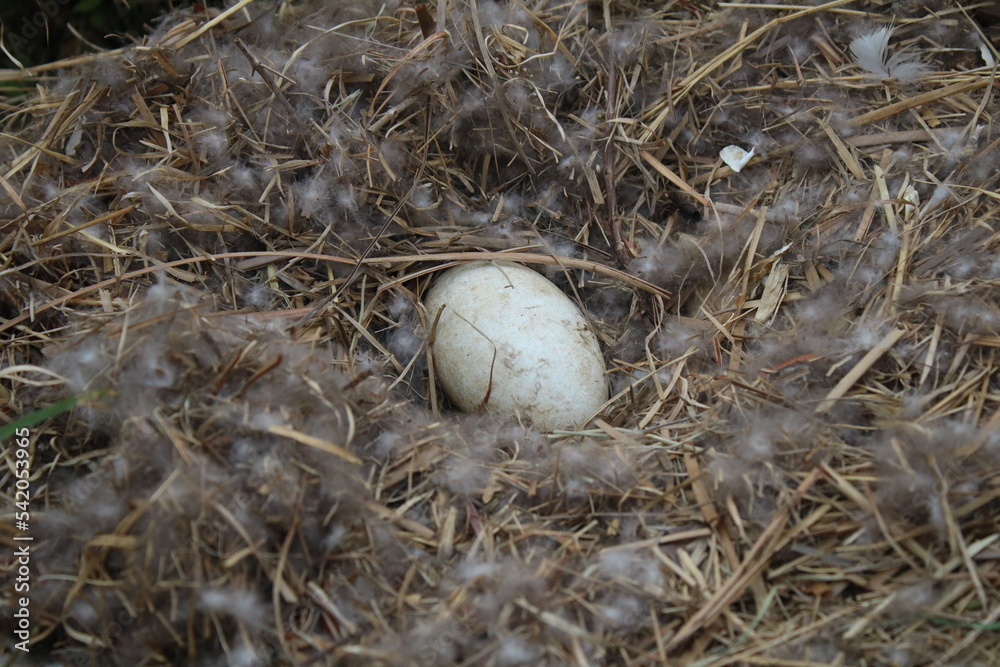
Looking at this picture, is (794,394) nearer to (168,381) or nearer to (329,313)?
(329,313)

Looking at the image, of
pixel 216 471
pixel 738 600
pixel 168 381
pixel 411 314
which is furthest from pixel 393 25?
pixel 738 600

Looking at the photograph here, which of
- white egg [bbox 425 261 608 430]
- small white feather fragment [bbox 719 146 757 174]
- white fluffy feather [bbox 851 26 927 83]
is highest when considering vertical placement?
white fluffy feather [bbox 851 26 927 83]

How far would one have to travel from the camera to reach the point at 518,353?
167 centimetres

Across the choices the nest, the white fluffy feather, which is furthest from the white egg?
the white fluffy feather

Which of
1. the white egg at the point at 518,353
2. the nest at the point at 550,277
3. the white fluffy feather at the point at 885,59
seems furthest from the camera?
the white fluffy feather at the point at 885,59

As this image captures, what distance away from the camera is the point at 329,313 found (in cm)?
170

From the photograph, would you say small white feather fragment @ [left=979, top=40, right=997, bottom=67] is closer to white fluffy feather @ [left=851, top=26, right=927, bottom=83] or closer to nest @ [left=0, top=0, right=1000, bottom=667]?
nest @ [left=0, top=0, right=1000, bottom=667]

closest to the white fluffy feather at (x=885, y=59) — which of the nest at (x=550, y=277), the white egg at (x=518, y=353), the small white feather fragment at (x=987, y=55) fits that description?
the nest at (x=550, y=277)

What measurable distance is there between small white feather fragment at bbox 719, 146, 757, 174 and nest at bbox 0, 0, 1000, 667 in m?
0.03

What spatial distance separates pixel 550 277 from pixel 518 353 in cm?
35

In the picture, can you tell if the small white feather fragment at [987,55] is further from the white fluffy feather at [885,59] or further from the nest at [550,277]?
the white fluffy feather at [885,59]

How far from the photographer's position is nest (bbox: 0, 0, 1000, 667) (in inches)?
48.6

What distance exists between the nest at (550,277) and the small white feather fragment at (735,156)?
0.10 ft

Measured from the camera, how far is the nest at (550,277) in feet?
4.05
